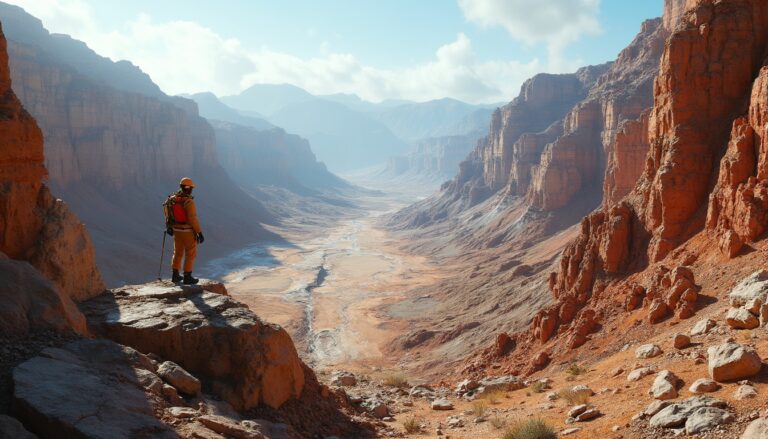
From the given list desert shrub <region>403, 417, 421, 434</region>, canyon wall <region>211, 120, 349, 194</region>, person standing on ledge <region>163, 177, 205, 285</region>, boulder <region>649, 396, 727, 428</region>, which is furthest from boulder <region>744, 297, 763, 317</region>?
canyon wall <region>211, 120, 349, 194</region>

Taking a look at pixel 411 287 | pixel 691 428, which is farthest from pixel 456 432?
pixel 411 287

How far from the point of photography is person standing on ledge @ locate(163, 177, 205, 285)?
10.1m

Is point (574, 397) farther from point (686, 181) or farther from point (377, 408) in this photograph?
point (686, 181)

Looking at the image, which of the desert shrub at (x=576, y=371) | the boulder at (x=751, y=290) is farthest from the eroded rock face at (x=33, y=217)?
the boulder at (x=751, y=290)

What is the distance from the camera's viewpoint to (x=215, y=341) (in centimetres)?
826

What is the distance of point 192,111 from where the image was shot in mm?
111688

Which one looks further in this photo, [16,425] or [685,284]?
[685,284]

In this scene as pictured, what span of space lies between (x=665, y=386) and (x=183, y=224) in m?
8.44

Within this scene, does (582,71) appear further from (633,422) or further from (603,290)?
(633,422)

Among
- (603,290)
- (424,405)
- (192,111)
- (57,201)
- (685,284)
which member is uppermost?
(192,111)

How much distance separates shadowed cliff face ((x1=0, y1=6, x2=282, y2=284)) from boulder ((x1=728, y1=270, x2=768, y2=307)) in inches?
1768

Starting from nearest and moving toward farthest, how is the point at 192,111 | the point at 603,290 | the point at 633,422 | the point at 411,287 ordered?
the point at 633,422
the point at 603,290
the point at 411,287
the point at 192,111

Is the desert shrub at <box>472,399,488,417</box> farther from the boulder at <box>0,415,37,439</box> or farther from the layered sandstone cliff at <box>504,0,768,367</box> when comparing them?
the boulder at <box>0,415,37,439</box>

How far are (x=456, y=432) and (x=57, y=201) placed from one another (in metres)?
8.30
